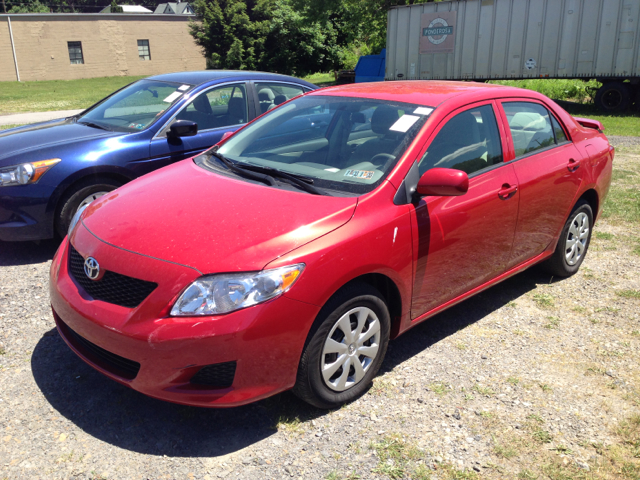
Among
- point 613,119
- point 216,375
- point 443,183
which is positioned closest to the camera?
point 216,375

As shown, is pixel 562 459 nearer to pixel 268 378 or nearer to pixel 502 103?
pixel 268 378

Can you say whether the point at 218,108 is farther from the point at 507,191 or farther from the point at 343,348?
the point at 343,348

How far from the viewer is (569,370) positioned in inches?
141

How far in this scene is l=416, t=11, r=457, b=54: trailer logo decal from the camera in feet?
65.5

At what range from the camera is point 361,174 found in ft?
10.8

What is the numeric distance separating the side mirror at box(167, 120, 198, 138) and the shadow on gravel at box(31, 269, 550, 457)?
245 cm

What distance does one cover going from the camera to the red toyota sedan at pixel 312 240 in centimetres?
261

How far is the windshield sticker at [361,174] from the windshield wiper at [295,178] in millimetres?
228

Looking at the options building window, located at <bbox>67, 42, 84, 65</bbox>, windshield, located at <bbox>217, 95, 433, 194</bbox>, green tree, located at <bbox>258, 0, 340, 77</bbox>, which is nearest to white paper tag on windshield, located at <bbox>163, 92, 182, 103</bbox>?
windshield, located at <bbox>217, 95, 433, 194</bbox>

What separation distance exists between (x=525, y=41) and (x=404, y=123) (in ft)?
57.2

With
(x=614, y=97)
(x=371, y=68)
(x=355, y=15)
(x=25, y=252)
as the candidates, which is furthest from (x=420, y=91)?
(x=355, y=15)

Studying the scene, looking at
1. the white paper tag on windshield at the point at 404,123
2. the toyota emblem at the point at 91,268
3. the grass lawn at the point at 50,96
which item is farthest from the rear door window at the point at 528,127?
the grass lawn at the point at 50,96

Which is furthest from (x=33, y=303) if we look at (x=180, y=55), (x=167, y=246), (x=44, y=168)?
(x=180, y=55)

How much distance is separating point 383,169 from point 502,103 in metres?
1.37
